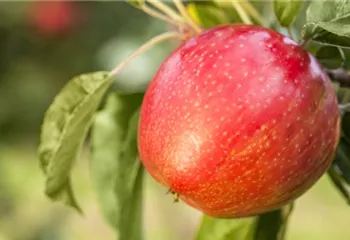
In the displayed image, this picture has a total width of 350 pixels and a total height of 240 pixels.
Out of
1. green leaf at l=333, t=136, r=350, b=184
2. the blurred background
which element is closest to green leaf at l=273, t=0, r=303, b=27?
green leaf at l=333, t=136, r=350, b=184

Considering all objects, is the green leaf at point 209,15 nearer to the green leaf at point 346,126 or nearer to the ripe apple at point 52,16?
the green leaf at point 346,126

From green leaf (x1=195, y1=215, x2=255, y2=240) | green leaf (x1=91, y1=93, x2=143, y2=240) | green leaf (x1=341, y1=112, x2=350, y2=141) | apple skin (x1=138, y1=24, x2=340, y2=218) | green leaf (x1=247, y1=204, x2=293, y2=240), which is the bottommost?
green leaf (x1=247, y1=204, x2=293, y2=240)

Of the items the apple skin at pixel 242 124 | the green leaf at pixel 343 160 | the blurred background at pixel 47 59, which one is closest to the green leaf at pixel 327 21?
the apple skin at pixel 242 124

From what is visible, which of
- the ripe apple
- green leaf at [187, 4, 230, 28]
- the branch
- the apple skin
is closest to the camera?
the apple skin

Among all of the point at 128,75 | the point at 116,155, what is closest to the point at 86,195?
the point at 128,75

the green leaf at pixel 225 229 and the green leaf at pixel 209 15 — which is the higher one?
the green leaf at pixel 209 15

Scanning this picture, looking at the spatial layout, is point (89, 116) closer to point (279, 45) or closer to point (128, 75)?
point (279, 45)

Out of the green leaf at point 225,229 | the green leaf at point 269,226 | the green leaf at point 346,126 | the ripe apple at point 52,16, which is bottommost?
the ripe apple at point 52,16

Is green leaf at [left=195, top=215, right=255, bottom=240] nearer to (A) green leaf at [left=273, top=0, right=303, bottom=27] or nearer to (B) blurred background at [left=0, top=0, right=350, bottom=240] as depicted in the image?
(A) green leaf at [left=273, top=0, right=303, bottom=27]
